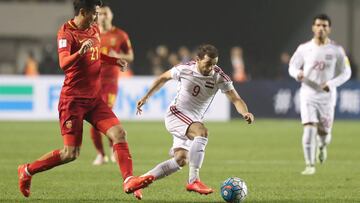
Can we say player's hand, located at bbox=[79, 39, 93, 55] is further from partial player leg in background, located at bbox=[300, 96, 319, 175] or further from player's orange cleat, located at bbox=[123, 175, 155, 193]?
partial player leg in background, located at bbox=[300, 96, 319, 175]

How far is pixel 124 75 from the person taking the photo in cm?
2625

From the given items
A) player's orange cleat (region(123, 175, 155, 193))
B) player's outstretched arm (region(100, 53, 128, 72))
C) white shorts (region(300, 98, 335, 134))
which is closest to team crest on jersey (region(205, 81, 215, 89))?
player's outstretched arm (region(100, 53, 128, 72))

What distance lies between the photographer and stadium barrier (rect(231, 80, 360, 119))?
985 inches

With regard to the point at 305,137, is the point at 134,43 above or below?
below

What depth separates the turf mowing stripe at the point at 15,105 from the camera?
23906mm

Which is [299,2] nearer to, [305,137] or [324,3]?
[324,3]

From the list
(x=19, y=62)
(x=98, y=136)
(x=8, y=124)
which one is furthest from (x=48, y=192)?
(x=19, y=62)

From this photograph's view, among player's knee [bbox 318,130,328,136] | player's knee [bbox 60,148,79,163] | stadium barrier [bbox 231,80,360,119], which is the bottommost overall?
stadium barrier [bbox 231,80,360,119]

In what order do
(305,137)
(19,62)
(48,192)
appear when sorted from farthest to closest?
1. (19,62)
2. (305,137)
3. (48,192)

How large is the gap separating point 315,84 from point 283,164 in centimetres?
163

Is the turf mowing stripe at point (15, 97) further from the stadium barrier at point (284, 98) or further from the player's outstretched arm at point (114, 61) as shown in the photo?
the player's outstretched arm at point (114, 61)

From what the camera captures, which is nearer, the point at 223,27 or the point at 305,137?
the point at 305,137

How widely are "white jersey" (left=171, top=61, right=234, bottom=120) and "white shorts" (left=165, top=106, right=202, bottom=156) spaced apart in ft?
0.21

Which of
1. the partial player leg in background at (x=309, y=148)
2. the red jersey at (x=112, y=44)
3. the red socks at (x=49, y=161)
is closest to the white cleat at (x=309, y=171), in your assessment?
the partial player leg in background at (x=309, y=148)
